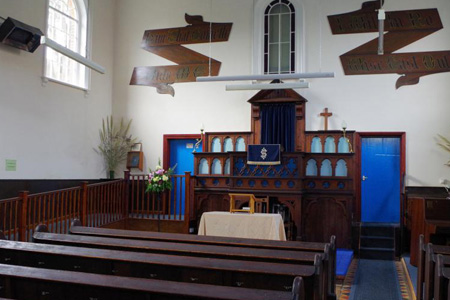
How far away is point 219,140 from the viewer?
895 centimetres

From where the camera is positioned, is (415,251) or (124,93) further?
(124,93)

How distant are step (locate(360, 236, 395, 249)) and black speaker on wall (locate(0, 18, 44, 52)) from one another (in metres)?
6.92

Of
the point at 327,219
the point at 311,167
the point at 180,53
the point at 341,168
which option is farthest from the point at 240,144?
the point at 180,53

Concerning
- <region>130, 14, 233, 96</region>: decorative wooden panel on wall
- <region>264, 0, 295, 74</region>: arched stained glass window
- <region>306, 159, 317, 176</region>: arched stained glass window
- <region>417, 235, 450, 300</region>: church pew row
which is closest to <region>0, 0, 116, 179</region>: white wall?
<region>130, 14, 233, 96</region>: decorative wooden panel on wall

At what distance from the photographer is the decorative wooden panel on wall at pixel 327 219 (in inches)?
293

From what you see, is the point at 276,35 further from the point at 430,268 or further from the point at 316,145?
the point at 430,268

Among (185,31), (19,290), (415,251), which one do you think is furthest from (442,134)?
(19,290)

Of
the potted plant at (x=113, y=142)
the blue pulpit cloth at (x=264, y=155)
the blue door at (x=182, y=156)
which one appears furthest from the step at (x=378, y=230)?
the potted plant at (x=113, y=142)

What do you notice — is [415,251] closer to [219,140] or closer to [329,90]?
[329,90]

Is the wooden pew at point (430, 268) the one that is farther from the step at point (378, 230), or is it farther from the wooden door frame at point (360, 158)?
the wooden door frame at point (360, 158)

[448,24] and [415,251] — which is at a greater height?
[448,24]

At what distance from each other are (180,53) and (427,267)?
7.44 metres

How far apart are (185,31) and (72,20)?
8.30 ft

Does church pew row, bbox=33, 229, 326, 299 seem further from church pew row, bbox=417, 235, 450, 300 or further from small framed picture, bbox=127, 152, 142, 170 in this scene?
small framed picture, bbox=127, 152, 142, 170
